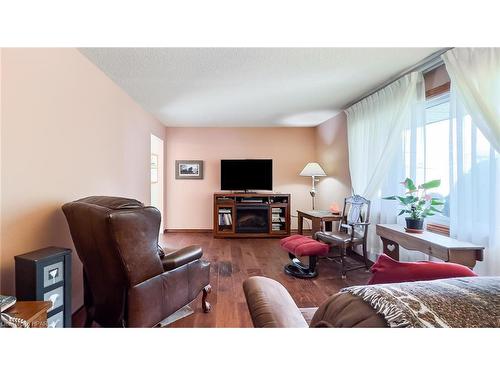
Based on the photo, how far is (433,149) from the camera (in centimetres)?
219

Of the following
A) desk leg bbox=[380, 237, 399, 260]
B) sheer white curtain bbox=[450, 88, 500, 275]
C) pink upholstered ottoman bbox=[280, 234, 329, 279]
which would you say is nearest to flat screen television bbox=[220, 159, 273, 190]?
pink upholstered ottoman bbox=[280, 234, 329, 279]

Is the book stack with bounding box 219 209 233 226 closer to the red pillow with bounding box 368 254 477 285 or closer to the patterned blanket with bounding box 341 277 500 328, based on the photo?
the red pillow with bounding box 368 254 477 285

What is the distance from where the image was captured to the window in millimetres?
2080

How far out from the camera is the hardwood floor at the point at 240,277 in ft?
6.12

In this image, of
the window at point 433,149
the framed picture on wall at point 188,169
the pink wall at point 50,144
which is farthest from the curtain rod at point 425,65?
the framed picture on wall at point 188,169

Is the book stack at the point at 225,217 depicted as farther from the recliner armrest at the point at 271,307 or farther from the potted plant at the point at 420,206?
the recliner armrest at the point at 271,307

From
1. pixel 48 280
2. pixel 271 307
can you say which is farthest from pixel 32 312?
pixel 271 307

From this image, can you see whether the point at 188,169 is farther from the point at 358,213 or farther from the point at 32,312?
the point at 32,312

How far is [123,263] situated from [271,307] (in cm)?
95

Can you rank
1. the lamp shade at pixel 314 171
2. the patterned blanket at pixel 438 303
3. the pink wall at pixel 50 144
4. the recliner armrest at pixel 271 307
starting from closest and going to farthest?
1. the patterned blanket at pixel 438 303
2. the recliner armrest at pixel 271 307
3. the pink wall at pixel 50 144
4. the lamp shade at pixel 314 171

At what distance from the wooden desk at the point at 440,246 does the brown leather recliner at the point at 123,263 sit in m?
1.96

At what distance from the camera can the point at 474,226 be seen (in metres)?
1.74

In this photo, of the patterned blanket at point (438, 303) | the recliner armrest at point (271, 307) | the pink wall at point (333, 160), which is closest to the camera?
the patterned blanket at point (438, 303)
